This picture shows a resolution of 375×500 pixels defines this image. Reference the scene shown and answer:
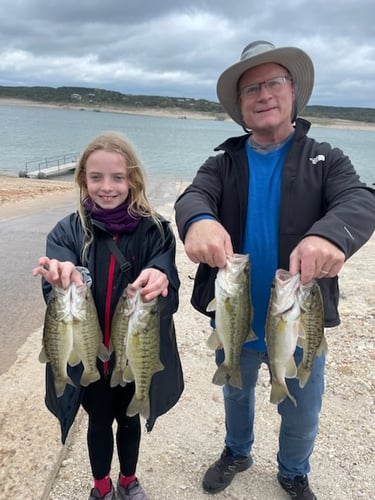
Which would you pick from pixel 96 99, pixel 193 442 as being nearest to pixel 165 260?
pixel 193 442

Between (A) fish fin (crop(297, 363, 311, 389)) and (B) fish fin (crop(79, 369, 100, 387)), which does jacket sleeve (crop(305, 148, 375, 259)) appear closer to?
(A) fish fin (crop(297, 363, 311, 389))

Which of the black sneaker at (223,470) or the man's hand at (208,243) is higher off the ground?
the man's hand at (208,243)

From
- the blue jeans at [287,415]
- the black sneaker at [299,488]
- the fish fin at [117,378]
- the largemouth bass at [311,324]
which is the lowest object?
the black sneaker at [299,488]

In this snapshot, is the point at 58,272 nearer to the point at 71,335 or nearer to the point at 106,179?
Answer: the point at 71,335

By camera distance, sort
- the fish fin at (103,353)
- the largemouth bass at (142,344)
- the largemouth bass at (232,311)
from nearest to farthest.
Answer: the largemouth bass at (232,311) < the largemouth bass at (142,344) < the fish fin at (103,353)

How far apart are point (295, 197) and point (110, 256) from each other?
49.0 inches

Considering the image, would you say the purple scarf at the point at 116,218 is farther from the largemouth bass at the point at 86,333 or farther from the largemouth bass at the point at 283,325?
the largemouth bass at the point at 283,325

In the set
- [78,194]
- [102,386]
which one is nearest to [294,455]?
[102,386]

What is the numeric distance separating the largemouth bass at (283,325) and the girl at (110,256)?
2.33ft

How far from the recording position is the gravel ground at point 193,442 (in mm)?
3514

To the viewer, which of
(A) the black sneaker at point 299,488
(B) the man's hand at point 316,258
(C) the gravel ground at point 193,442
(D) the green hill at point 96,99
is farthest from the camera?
(D) the green hill at point 96,99

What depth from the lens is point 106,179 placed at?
301cm

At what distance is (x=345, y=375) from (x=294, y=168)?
10.5 ft

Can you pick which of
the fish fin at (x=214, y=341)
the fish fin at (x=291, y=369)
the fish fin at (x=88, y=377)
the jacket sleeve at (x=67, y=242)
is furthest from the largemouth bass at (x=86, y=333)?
the fish fin at (x=291, y=369)
